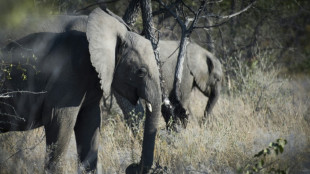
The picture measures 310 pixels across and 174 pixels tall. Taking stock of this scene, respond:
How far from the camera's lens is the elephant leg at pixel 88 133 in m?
5.71

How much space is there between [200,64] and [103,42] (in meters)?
4.82

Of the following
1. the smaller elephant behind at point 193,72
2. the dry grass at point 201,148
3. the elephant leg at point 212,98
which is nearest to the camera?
the dry grass at point 201,148

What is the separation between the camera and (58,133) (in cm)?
517

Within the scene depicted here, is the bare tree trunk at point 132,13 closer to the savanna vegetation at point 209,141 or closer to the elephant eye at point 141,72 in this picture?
the savanna vegetation at point 209,141

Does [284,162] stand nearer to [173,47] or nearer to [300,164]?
[300,164]

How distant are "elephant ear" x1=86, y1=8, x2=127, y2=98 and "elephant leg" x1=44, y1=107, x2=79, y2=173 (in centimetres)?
46

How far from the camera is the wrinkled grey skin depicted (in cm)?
509

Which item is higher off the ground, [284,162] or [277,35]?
[277,35]

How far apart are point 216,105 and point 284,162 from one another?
425 centimetres

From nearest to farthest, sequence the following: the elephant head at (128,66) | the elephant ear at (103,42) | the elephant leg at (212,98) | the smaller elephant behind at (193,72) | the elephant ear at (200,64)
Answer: the elephant ear at (103,42) < the elephant head at (128,66) < the smaller elephant behind at (193,72) < the elephant leg at (212,98) < the elephant ear at (200,64)

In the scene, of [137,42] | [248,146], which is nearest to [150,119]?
[137,42]

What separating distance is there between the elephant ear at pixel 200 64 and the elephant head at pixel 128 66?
419 centimetres

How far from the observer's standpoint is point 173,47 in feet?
30.5

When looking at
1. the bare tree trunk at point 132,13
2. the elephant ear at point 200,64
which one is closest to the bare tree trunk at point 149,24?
the bare tree trunk at point 132,13
